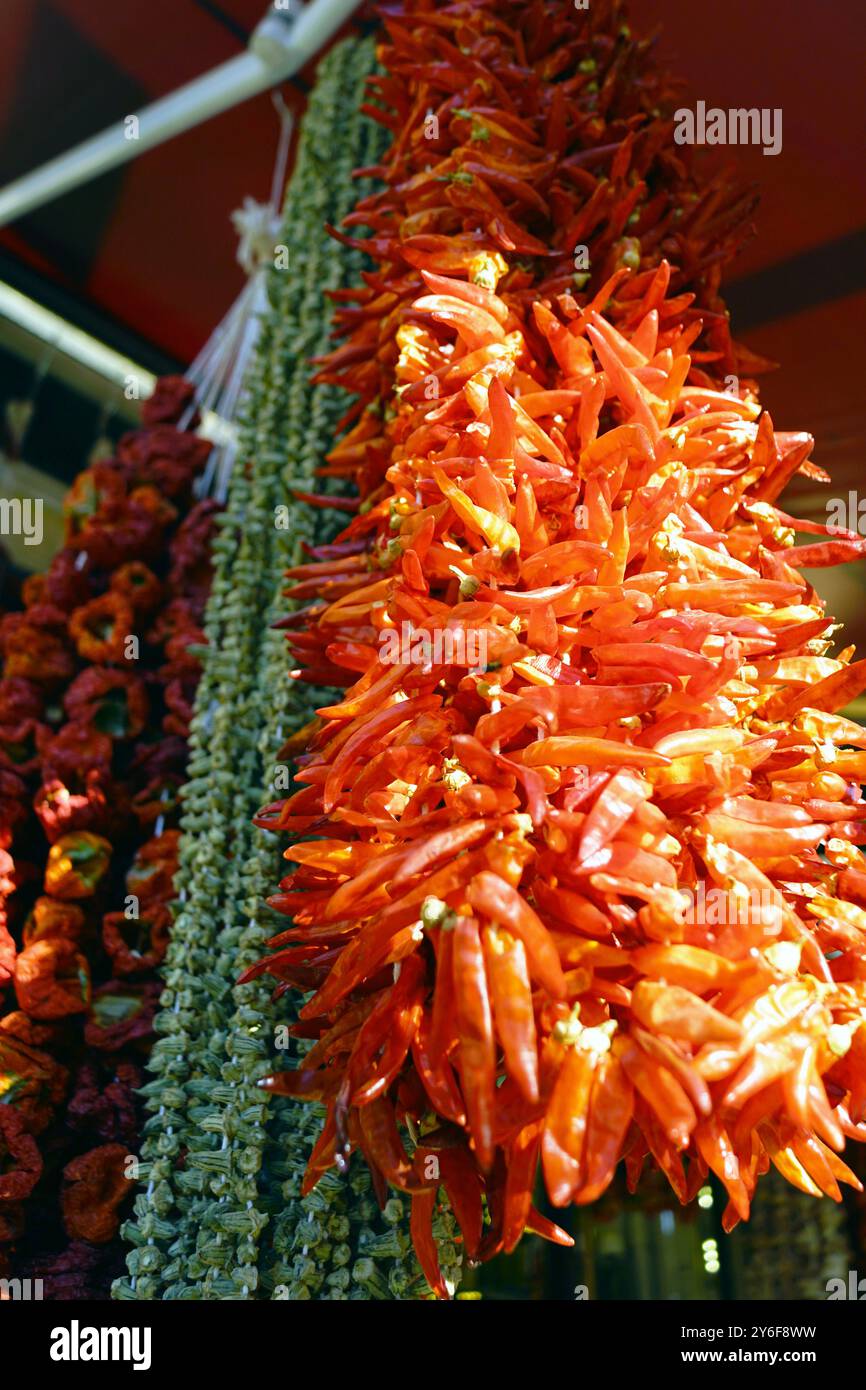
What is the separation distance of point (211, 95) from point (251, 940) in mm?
1453

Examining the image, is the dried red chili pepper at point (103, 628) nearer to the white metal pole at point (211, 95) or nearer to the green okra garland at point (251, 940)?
the green okra garland at point (251, 940)

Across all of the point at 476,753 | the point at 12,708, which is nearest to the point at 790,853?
the point at 476,753

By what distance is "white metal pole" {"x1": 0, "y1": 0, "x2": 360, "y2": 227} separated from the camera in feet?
5.48

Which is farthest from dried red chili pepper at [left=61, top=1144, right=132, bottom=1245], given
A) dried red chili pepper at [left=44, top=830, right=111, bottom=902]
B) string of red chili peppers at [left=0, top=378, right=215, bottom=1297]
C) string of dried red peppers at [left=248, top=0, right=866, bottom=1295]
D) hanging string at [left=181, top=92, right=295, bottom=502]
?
hanging string at [left=181, top=92, right=295, bottom=502]

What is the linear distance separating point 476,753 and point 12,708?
0.90 metres

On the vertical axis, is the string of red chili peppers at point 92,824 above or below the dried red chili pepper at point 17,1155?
above

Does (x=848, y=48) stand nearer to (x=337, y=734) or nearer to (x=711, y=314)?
(x=711, y=314)

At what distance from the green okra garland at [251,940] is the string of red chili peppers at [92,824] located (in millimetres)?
66

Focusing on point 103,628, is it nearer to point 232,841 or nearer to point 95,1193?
point 232,841

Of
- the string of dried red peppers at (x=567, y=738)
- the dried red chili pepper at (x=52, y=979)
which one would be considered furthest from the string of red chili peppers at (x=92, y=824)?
the string of dried red peppers at (x=567, y=738)

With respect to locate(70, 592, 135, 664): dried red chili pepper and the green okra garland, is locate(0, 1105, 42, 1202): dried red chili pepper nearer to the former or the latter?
the green okra garland

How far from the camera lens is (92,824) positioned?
1.23 metres

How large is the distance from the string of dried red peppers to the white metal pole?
0.74 metres

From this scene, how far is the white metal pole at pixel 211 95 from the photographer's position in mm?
1669
